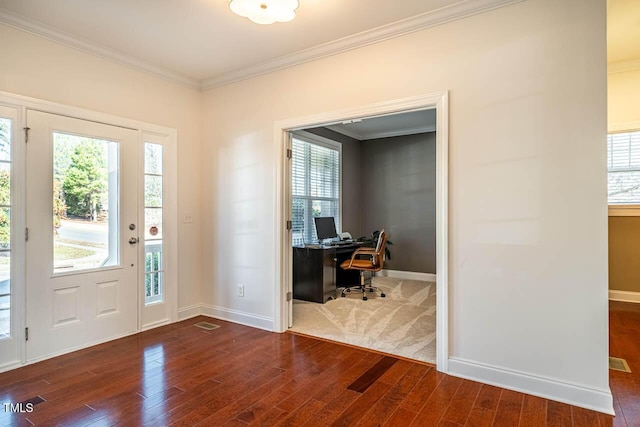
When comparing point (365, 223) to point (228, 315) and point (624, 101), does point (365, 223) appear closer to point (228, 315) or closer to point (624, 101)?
point (228, 315)

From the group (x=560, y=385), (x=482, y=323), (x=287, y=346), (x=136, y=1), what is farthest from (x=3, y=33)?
(x=560, y=385)

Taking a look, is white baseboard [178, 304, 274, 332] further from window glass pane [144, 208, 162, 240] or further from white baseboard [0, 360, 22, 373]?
white baseboard [0, 360, 22, 373]

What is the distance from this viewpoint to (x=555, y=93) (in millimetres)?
2295

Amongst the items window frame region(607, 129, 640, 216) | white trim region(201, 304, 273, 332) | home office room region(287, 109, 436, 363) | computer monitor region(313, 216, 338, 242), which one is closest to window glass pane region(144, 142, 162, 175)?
home office room region(287, 109, 436, 363)

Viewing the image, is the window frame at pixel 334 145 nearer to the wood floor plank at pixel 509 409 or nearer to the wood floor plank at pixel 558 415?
the wood floor plank at pixel 509 409

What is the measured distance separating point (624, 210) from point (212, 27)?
5216 millimetres

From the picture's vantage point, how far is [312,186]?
19.0 feet

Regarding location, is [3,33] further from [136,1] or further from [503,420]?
[503,420]

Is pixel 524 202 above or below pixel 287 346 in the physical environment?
above

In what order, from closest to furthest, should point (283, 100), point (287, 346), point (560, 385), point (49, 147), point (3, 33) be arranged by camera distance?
point (560, 385)
point (3, 33)
point (49, 147)
point (287, 346)
point (283, 100)

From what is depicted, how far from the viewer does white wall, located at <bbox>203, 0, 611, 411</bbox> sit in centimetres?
219

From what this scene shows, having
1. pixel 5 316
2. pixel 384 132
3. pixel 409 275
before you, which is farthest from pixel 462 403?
pixel 384 132

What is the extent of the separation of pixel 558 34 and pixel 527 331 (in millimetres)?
1975

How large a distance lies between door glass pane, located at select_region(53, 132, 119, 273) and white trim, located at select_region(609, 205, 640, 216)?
582cm
